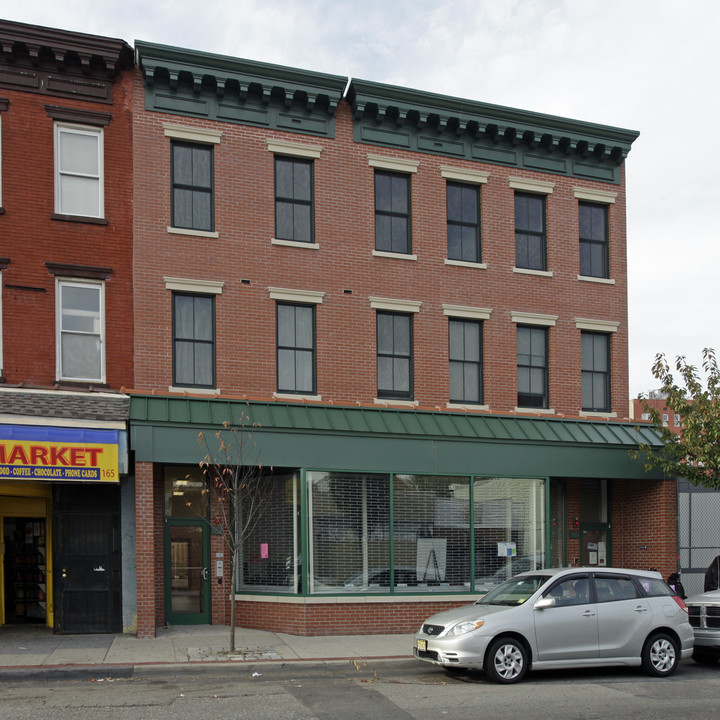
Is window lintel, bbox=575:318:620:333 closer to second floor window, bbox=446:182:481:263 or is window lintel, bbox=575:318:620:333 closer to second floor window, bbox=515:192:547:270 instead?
second floor window, bbox=515:192:547:270

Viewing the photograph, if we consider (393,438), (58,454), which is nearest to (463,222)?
(393,438)

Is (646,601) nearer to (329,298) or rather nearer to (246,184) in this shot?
(329,298)

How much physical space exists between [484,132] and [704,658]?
11739 millimetres

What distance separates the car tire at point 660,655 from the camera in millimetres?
13219

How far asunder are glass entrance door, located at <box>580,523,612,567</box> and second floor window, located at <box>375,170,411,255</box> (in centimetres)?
752

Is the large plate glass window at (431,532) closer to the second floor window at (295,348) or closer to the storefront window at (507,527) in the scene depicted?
the storefront window at (507,527)

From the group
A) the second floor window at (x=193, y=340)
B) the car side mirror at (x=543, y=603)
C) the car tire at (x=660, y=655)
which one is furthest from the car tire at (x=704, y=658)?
the second floor window at (x=193, y=340)

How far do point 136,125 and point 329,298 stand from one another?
511 centimetres

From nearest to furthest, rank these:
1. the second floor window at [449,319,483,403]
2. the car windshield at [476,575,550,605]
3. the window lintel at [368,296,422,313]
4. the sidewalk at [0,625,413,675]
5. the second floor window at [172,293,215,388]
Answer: the car windshield at [476,575,550,605] < the sidewalk at [0,625,413,675] < the second floor window at [172,293,215,388] < the window lintel at [368,296,422,313] < the second floor window at [449,319,483,403]

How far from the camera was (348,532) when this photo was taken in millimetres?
17438

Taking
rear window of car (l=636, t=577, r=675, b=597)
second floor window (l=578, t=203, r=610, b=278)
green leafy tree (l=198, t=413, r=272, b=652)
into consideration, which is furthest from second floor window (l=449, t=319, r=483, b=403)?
rear window of car (l=636, t=577, r=675, b=597)

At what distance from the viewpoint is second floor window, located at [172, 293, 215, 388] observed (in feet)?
58.0

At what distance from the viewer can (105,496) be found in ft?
55.4

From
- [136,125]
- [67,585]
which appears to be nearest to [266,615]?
[67,585]
